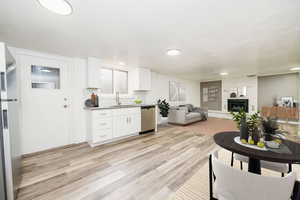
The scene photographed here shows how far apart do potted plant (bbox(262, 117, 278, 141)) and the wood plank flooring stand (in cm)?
117

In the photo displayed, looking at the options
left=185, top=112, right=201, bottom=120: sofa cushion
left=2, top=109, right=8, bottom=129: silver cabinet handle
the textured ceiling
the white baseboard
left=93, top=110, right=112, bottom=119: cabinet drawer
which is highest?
the textured ceiling

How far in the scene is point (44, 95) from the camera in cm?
282

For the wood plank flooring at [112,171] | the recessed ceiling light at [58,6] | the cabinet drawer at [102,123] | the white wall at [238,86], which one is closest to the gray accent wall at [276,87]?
the white wall at [238,86]

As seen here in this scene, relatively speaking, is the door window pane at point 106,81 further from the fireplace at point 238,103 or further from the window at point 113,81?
the fireplace at point 238,103

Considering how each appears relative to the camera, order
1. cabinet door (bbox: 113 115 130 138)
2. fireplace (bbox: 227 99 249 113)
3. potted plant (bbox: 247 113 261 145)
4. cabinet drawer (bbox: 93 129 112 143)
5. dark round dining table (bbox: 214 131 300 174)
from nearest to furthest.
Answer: dark round dining table (bbox: 214 131 300 174) < potted plant (bbox: 247 113 261 145) < cabinet drawer (bbox: 93 129 112 143) < cabinet door (bbox: 113 115 130 138) < fireplace (bbox: 227 99 249 113)

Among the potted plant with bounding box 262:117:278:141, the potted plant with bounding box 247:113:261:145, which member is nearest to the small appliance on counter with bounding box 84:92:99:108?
the potted plant with bounding box 247:113:261:145

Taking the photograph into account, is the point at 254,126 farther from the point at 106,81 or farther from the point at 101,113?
the point at 106,81

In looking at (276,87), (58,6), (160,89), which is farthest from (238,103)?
(58,6)

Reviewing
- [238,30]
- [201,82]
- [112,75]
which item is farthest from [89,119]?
[201,82]

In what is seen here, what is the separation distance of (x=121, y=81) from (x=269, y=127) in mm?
3870

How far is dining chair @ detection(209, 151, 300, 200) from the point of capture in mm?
740

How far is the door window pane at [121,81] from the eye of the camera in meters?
4.14

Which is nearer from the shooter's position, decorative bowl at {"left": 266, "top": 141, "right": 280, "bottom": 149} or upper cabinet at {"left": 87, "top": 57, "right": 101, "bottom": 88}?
decorative bowl at {"left": 266, "top": 141, "right": 280, "bottom": 149}

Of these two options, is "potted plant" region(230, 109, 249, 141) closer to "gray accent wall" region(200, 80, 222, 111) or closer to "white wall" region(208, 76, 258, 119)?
"white wall" region(208, 76, 258, 119)
